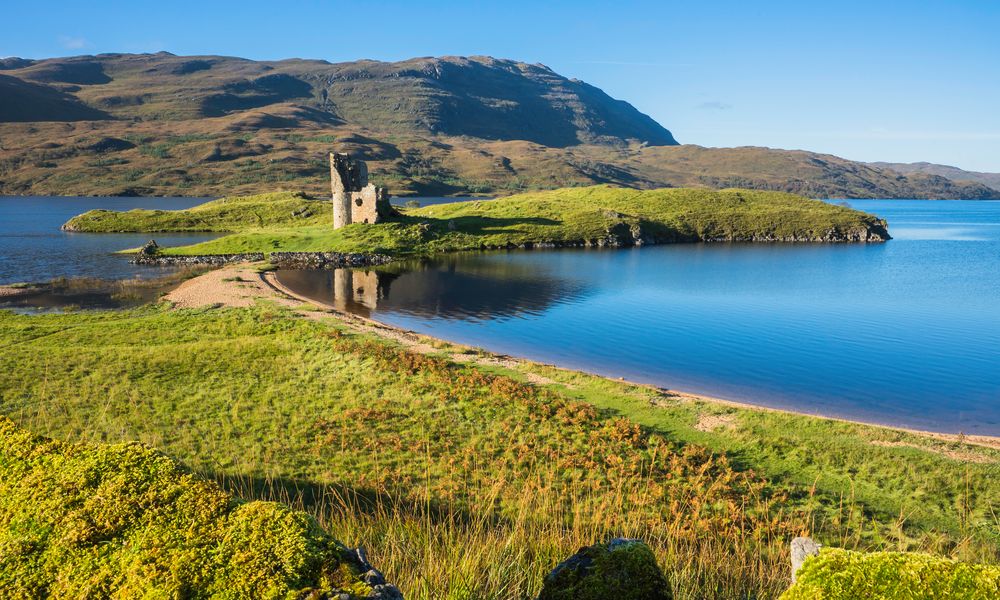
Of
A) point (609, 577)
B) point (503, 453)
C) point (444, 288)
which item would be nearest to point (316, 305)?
point (444, 288)

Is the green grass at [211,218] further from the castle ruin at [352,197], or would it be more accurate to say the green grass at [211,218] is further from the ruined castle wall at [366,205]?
the ruined castle wall at [366,205]

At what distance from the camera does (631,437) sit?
57.9 feet

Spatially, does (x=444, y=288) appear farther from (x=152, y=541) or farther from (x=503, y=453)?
(x=152, y=541)

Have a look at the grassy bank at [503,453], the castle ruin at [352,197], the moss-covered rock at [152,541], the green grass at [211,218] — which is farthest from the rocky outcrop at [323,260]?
the moss-covered rock at [152,541]

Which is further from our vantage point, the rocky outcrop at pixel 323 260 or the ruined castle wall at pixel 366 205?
the ruined castle wall at pixel 366 205

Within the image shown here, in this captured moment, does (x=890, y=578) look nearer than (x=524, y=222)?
Yes

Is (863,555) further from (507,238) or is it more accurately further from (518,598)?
(507,238)

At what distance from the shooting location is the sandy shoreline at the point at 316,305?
65.3 ft

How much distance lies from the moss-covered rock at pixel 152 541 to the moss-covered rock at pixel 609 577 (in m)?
1.39

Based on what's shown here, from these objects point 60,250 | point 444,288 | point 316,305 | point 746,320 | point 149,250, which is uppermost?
point 149,250

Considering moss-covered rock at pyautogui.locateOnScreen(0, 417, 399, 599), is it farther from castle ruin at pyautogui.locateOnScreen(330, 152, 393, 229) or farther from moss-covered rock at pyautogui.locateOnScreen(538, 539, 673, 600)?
castle ruin at pyautogui.locateOnScreen(330, 152, 393, 229)

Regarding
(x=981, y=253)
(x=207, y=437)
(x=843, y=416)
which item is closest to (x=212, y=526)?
(x=207, y=437)

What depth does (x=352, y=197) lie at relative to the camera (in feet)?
242

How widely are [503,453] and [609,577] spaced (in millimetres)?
12531
